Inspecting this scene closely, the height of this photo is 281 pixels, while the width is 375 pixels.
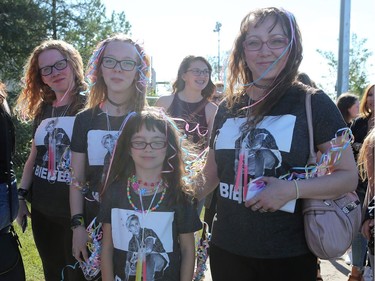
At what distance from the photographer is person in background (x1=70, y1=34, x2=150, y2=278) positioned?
2395mm

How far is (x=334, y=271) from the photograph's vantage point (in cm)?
459

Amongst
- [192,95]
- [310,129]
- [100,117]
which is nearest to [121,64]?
[100,117]

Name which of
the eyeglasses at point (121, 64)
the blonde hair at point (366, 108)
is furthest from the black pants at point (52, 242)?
the blonde hair at point (366, 108)

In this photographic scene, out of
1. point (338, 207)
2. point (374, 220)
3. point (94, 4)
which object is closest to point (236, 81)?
point (338, 207)

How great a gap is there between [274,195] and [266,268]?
0.37 m

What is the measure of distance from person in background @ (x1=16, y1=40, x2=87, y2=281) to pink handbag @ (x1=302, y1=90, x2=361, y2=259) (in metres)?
1.54

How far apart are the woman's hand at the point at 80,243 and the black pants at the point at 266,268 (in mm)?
795

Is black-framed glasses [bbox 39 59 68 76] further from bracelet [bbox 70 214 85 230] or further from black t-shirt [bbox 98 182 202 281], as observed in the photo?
black t-shirt [bbox 98 182 202 281]

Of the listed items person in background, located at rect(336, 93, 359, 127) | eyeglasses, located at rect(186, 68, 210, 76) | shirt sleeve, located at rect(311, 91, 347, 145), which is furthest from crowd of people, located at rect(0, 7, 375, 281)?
person in background, located at rect(336, 93, 359, 127)

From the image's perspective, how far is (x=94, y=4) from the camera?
59.0 feet

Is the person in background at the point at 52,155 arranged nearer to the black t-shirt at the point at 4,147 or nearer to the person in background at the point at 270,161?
the black t-shirt at the point at 4,147

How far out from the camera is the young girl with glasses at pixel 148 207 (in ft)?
7.08

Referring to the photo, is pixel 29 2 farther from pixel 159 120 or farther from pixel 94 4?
pixel 159 120

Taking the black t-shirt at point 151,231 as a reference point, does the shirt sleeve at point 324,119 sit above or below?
above
